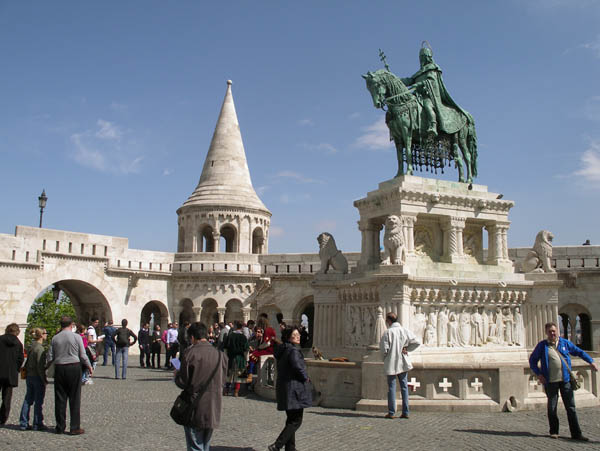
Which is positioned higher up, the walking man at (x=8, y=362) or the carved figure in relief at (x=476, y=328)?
the carved figure in relief at (x=476, y=328)

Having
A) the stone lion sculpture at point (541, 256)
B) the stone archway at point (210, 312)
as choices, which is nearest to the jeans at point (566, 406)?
the stone lion sculpture at point (541, 256)

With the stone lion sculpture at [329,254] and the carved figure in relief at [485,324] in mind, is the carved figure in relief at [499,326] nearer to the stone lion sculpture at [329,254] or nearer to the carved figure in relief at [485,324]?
the carved figure in relief at [485,324]

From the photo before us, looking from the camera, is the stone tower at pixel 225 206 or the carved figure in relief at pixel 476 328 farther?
the stone tower at pixel 225 206

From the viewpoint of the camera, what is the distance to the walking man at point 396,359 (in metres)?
7.84

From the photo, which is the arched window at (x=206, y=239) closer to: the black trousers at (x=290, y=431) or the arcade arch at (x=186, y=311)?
the arcade arch at (x=186, y=311)

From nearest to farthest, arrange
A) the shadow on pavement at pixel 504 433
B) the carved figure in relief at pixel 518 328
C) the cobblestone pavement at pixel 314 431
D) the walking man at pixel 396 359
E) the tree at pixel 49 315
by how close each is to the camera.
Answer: the cobblestone pavement at pixel 314 431 → the shadow on pavement at pixel 504 433 → the walking man at pixel 396 359 → the carved figure in relief at pixel 518 328 → the tree at pixel 49 315

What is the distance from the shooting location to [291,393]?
19.0ft

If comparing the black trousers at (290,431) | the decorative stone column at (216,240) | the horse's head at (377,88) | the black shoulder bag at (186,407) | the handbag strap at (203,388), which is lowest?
the black trousers at (290,431)

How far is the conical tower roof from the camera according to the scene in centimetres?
2791

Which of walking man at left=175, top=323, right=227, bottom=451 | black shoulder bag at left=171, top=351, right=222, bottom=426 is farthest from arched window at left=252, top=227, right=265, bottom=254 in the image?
black shoulder bag at left=171, top=351, right=222, bottom=426

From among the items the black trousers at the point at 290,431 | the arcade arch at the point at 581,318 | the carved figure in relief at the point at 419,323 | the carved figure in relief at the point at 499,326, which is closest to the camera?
the black trousers at the point at 290,431

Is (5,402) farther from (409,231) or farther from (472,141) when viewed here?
(472,141)

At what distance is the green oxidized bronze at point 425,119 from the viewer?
12.5 m

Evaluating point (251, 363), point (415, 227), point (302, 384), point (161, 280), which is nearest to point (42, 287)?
point (161, 280)
